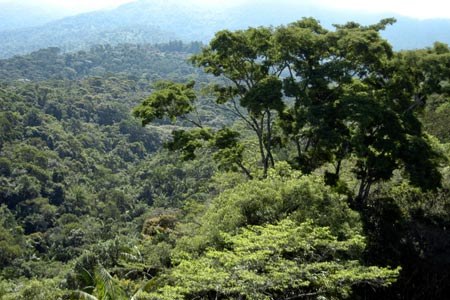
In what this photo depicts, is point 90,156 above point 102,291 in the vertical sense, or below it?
below

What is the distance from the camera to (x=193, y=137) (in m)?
16.8

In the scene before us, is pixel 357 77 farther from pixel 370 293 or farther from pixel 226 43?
pixel 370 293

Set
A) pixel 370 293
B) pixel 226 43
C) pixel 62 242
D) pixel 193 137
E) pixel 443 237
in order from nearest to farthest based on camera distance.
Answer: pixel 370 293 → pixel 443 237 → pixel 226 43 → pixel 193 137 → pixel 62 242

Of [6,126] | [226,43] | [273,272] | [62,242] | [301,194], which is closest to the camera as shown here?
[273,272]

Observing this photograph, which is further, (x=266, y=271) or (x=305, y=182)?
(x=305, y=182)

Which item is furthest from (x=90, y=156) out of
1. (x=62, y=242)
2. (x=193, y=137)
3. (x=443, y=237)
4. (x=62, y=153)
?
(x=443, y=237)

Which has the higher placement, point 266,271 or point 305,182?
point 305,182

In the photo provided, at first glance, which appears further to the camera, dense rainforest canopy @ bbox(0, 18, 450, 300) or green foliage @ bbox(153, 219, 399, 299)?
dense rainforest canopy @ bbox(0, 18, 450, 300)

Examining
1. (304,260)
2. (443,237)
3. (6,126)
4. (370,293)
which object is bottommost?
(6,126)

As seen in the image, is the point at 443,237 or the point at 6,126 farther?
the point at 6,126

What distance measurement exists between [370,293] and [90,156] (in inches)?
2747

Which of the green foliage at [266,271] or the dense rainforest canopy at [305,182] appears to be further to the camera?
the dense rainforest canopy at [305,182]

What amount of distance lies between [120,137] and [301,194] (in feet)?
266

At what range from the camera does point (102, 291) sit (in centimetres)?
888
